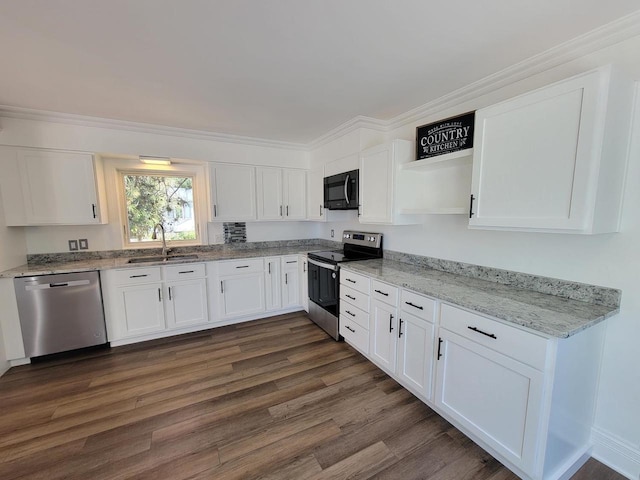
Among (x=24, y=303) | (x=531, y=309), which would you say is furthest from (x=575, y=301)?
(x=24, y=303)

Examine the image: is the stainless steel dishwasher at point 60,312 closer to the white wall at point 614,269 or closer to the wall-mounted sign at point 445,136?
the wall-mounted sign at point 445,136

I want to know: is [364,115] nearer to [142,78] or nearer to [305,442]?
[142,78]

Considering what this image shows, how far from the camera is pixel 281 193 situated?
3.88m

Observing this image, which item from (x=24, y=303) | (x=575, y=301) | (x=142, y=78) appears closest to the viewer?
(x=575, y=301)

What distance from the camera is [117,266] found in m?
2.76

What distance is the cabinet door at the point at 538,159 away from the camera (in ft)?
4.39

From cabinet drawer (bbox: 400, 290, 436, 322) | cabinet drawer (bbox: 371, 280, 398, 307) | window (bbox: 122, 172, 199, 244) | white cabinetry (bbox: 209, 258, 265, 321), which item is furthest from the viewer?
window (bbox: 122, 172, 199, 244)

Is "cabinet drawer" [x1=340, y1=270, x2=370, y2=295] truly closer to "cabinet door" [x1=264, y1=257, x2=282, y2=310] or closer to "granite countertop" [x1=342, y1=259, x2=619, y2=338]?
"granite countertop" [x1=342, y1=259, x2=619, y2=338]

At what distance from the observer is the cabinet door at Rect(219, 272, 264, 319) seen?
3.33 m

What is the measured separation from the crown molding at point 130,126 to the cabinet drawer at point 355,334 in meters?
2.57

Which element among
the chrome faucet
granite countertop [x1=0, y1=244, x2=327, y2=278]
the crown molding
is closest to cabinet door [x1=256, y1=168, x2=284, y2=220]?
the crown molding

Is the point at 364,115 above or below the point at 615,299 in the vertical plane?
above

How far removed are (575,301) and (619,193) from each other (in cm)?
66

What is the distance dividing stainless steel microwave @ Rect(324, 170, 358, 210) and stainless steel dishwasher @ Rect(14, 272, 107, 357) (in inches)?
106
